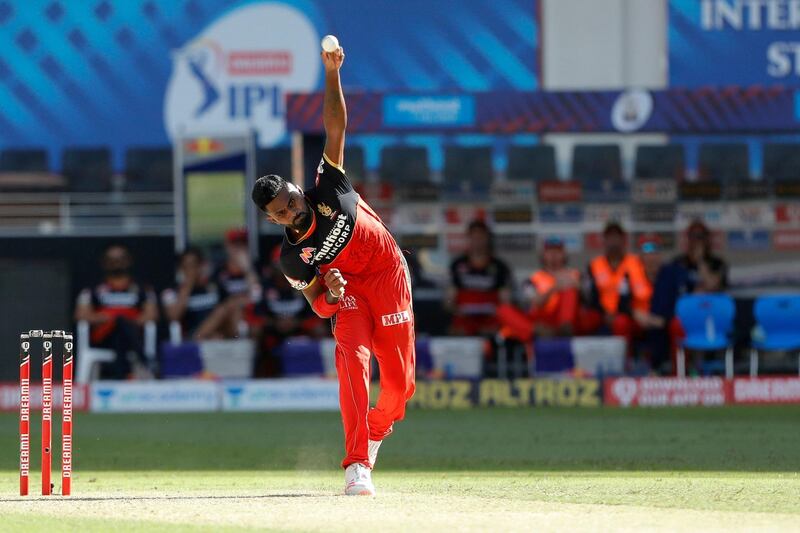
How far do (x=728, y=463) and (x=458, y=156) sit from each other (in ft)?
28.8

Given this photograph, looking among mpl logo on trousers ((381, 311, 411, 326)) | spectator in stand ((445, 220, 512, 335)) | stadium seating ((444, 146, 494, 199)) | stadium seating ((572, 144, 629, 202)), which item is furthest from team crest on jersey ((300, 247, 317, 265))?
stadium seating ((572, 144, 629, 202))

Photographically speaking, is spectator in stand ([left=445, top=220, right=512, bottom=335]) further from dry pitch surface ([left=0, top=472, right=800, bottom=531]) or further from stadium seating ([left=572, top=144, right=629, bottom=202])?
dry pitch surface ([left=0, top=472, right=800, bottom=531])

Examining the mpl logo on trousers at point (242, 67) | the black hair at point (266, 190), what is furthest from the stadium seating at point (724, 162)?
the black hair at point (266, 190)

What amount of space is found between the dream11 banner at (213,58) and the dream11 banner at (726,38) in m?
1.84

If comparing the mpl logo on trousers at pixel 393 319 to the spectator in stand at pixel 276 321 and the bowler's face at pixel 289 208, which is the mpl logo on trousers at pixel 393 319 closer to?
the bowler's face at pixel 289 208

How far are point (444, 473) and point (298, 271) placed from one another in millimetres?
1895

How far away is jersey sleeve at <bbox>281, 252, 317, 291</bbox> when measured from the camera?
7.20 meters

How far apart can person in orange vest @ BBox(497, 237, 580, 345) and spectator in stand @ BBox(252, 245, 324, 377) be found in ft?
6.06

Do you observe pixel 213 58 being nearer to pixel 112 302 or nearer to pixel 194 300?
pixel 194 300

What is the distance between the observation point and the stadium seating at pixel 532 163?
16844 mm

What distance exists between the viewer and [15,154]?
18.6m

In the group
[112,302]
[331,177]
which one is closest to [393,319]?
[331,177]

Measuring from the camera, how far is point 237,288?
14992mm

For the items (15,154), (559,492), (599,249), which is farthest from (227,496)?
(15,154)
